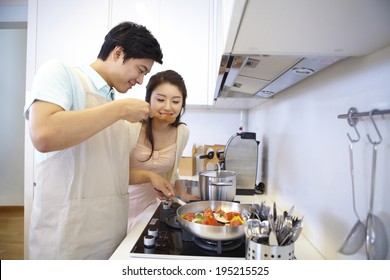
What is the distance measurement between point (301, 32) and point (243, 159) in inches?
34.6

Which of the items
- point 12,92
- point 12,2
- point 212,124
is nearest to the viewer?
point 12,2

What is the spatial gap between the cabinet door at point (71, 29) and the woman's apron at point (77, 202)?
1.04 metres

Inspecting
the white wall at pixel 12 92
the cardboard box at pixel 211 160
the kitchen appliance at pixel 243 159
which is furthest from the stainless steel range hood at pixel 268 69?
the white wall at pixel 12 92

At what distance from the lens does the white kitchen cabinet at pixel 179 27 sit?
1541mm

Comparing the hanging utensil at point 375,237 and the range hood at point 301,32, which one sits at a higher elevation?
the range hood at point 301,32

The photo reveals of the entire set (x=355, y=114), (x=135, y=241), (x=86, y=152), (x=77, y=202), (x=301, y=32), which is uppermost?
(x=301, y=32)

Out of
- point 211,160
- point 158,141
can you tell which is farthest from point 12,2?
point 211,160

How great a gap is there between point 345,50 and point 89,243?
794 millimetres

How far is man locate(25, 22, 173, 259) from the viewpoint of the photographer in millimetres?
551

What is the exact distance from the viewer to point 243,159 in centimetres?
125

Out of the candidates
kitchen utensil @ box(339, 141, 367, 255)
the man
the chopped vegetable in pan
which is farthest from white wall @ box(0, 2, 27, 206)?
kitchen utensil @ box(339, 141, 367, 255)

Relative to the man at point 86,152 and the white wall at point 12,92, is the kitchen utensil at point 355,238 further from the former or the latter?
the white wall at point 12,92

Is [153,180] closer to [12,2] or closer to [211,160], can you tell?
[211,160]

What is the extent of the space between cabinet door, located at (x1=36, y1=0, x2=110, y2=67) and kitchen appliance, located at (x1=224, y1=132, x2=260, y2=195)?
42.7 inches
